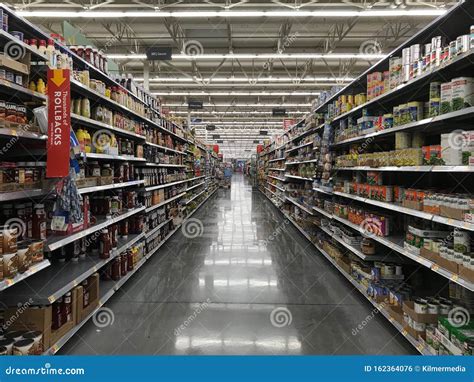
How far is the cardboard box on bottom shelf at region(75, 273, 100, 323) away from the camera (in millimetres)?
2928

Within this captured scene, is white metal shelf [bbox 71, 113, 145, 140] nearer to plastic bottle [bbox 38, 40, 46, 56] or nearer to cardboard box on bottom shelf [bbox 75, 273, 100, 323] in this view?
plastic bottle [bbox 38, 40, 46, 56]

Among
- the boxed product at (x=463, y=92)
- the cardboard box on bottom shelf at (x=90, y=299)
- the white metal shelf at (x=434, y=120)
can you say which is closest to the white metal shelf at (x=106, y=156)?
the cardboard box on bottom shelf at (x=90, y=299)

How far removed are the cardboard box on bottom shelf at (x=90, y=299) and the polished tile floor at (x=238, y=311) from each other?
0.47 ft

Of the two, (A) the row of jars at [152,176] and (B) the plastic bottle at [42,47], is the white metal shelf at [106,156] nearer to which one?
(A) the row of jars at [152,176]

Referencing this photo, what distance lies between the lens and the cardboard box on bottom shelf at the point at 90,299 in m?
2.93

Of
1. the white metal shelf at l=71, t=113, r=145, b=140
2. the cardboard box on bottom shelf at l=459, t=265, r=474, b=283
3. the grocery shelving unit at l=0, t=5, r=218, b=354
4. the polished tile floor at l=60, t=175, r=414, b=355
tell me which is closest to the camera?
the cardboard box on bottom shelf at l=459, t=265, r=474, b=283

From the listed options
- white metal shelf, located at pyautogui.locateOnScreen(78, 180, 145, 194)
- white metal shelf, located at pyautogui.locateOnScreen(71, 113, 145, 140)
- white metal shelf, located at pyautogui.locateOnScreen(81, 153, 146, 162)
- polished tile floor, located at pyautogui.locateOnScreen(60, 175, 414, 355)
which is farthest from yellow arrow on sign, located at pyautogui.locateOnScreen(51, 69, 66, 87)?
polished tile floor, located at pyautogui.locateOnScreen(60, 175, 414, 355)

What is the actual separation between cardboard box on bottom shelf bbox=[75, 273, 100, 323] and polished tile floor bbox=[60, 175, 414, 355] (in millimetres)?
143

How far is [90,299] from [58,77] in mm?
2129

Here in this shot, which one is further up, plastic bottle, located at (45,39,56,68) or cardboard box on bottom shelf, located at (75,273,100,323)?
plastic bottle, located at (45,39,56,68)

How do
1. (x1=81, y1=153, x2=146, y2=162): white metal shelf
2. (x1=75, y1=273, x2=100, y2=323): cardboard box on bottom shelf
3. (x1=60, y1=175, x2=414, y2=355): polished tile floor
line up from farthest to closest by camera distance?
(x1=81, y1=153, x2=146, y2=162): white metal shelf → (x1=75, y1=273, x2=100, y2=323): cardboard box on bottom shelf → (x1=60, y1=175, x2=414, y2=355): polished tile floor

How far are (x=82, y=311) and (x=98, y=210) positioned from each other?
1.47m

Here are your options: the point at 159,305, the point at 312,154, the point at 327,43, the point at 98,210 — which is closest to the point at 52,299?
the point at 159,305

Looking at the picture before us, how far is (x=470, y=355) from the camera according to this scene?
2.02 meters
